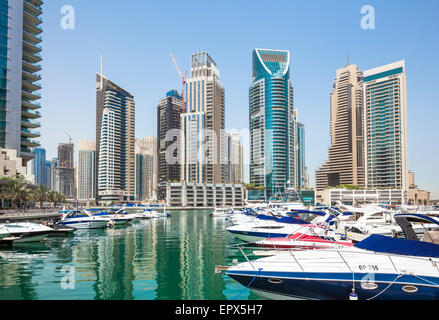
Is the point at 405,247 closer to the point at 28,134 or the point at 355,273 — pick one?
the point at 355,273

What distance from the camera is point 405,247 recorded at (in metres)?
15.2

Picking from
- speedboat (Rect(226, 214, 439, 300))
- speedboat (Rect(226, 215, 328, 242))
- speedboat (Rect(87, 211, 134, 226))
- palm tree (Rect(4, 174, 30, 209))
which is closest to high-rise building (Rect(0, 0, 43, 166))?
palm tree (Rect(4, 174, 30, 209))

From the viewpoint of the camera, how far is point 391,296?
13969 millimetres

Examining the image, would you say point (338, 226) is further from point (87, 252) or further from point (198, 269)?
point (87, 252)

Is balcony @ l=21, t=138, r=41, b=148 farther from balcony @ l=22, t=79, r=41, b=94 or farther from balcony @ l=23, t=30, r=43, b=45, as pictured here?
balcony @ l=23, t=30, r=43, b=45

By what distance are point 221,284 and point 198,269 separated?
16.2 feet

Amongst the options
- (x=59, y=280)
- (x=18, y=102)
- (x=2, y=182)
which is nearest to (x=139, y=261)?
(x=59, y=280)

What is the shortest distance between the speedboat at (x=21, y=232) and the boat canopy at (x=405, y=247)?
1514 inches

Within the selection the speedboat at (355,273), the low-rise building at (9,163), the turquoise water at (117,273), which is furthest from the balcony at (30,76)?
the speedboat at (355,273)

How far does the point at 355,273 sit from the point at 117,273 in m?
16.9

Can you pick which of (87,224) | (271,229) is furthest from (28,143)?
(271,229)

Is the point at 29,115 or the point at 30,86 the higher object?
the point at 30,86

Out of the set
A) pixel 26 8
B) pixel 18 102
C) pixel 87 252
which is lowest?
pixel 87 252

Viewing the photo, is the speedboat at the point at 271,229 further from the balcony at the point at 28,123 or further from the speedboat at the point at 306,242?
the balcony at the point at 28,123
